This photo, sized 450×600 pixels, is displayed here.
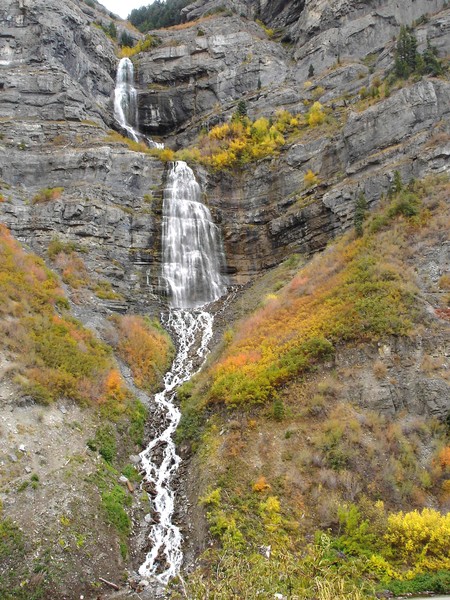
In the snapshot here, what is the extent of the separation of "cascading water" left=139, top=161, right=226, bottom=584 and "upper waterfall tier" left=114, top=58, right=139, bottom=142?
1848cm

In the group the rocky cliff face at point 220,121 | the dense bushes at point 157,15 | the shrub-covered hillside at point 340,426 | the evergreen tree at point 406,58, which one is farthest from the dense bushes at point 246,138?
the dense bushes at point 157,15

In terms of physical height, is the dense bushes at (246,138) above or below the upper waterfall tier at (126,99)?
below

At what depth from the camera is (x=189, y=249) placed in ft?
133

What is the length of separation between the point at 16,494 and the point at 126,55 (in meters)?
71.1

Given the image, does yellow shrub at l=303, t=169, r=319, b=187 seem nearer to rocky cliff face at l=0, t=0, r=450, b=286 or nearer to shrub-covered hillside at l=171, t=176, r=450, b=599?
rocky cliff face at l=0, t=0, r=450, b=286

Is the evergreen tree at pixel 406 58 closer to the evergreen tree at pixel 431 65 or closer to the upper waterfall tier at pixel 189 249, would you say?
the evergreen tree at pixel 431 65

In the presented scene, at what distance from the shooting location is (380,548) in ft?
48.3

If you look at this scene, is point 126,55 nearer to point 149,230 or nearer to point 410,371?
point 149,230

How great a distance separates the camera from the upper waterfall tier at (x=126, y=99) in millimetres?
60281

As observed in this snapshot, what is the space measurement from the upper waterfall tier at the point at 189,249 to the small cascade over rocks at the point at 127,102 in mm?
16704

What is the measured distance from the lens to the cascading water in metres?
16.5

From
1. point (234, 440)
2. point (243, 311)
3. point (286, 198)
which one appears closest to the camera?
point (234, 440)

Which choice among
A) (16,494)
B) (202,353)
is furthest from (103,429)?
(202,353)

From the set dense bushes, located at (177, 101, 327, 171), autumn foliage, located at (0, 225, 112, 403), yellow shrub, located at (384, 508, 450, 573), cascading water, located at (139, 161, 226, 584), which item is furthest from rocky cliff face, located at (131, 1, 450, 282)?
yellow shrub, located at (384, 508, 450, 573)
